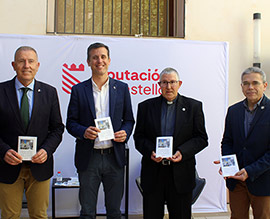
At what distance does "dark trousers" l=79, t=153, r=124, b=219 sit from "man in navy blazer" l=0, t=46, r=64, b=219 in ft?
1.18

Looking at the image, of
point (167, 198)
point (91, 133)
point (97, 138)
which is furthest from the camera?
point (167, 198)

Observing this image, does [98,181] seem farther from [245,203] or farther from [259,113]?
[259,113]

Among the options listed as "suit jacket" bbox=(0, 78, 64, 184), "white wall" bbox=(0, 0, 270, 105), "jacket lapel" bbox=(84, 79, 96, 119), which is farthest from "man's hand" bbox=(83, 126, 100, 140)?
"white wall" bbox=(0, 0, 270, 105)

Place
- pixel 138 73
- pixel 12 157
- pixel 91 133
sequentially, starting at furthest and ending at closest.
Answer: pixel 138 73
pixel 91 133
pixel 12 157

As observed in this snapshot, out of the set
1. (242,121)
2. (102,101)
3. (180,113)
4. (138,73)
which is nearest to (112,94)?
(102,101)

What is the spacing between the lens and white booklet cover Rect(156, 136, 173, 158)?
2.75 metres

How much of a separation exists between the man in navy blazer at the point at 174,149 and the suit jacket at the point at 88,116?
0.79ft

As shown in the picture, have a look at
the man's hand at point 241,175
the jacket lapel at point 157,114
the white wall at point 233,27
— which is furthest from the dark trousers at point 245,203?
the white wall at point 233,27

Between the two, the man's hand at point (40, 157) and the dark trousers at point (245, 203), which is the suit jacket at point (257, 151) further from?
the man's hand at point (40, 157)

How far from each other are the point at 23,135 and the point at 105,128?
2.48 ft

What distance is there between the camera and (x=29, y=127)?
2732mm

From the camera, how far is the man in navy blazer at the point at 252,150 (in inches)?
107

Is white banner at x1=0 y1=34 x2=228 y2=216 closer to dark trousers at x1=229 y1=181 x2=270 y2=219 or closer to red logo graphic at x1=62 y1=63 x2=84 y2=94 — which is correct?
red logo graphic at x1=62 y1=63 x2=84 y2=94

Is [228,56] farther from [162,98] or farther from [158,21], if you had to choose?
[162,98]
